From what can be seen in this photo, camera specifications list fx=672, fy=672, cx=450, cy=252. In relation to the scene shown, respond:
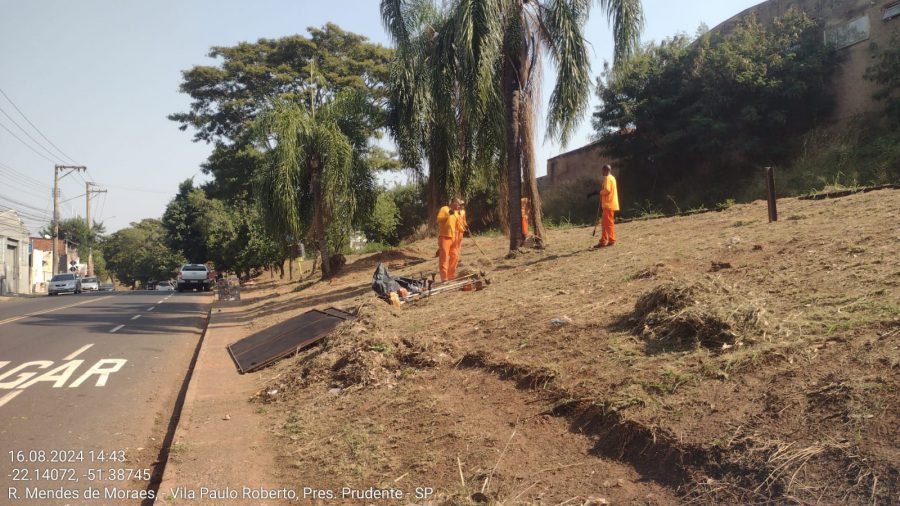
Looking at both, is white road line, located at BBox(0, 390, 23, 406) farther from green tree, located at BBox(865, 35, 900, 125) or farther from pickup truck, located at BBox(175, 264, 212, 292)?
pickup truck, located at BBox(175, 264, 212, 292)

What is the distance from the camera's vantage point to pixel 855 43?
66.2ft

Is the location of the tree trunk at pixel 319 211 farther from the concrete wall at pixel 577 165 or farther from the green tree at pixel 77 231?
the green tree at pixel 77 231

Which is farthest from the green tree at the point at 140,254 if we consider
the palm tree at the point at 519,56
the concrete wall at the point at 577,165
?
the palm tree at the point at 519,56

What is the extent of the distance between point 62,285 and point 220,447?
123 ft

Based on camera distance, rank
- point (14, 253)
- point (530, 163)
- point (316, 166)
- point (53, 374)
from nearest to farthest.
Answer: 1. point (53, 374)
2. point (530, 163)
3. point (316, 166)
4. point (14, 253)

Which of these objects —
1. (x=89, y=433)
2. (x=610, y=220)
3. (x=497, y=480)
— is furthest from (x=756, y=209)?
(x=89, y=433)

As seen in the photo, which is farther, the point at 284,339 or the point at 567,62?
the point at 567,62

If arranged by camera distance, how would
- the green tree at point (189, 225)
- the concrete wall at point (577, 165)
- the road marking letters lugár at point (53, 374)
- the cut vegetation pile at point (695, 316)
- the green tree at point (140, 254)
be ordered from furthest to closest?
the green tree at point (140, 254) → the green tree at point (189, 225) → the concrete wall at point (577, 165) → the road marking letters lugár at point (53, 374) → the cut vegetation pile at point (695, 316)

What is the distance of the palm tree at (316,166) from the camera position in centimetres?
1981

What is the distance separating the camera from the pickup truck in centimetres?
3759

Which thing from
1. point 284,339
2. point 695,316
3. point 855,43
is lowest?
point 284,339

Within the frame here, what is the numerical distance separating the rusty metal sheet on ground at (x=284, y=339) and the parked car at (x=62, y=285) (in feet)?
106

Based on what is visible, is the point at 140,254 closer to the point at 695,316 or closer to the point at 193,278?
the point at 193,278

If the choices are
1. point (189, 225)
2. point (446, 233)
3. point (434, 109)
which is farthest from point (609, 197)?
point (189, 225)
